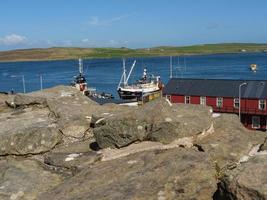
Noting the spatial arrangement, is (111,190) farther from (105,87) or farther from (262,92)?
(105,87)

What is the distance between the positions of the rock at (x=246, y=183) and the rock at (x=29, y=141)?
5.04m

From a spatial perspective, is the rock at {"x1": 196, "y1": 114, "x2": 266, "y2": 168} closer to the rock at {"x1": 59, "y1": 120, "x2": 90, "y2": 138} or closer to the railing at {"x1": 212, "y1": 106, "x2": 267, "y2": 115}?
the rock at {"x1": 59, "y1": 120, "x2": 90, "y2": 138}

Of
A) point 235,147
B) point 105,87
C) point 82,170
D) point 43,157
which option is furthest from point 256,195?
point 105,87

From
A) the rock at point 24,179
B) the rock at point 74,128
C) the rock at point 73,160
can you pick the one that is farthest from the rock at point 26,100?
the rock at point 73,160

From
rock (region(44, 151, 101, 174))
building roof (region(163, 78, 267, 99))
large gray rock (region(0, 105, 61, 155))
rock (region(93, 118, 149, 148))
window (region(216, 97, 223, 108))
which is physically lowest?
window (region(216, 97, 223, 108))

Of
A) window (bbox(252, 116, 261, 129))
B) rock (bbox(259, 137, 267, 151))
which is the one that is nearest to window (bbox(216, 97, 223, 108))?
window (bbox(252, 116, 261, 129))

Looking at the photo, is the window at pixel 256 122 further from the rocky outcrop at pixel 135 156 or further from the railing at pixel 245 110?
the rocky outcrop at pixel 135 156

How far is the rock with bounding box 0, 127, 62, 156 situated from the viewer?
10.6 metres

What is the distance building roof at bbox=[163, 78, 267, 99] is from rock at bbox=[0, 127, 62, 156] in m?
61.3

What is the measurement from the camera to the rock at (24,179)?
28.3 feet

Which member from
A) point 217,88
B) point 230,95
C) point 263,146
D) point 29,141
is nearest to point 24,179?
point 29,141

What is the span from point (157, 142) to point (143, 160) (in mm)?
943

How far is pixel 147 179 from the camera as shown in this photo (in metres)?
7.74

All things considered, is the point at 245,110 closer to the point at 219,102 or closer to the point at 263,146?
the point at 219,102
